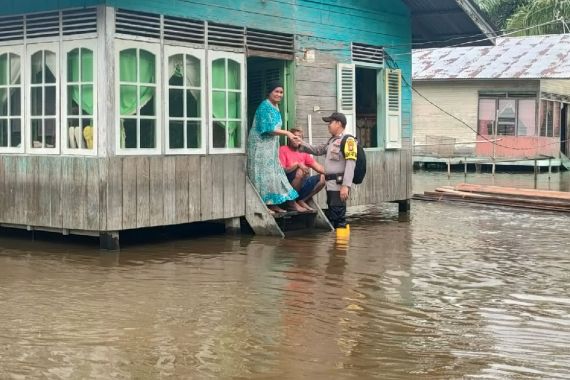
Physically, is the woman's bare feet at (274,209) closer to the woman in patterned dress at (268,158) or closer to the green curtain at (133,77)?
the woman in patterned dress at (268,158)

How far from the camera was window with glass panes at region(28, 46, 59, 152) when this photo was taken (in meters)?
10.7

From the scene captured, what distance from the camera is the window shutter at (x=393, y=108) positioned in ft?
49.4

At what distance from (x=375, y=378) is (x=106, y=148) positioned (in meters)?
5.75

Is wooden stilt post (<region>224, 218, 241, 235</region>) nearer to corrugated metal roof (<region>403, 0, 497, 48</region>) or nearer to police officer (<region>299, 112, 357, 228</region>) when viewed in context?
police officer (<region>299, 112, 357, 228</region>)

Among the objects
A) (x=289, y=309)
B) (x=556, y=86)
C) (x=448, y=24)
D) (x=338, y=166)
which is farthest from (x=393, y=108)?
(x=556, y=86)

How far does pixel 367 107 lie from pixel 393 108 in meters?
1.02

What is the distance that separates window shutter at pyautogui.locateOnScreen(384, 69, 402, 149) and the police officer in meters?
3.52

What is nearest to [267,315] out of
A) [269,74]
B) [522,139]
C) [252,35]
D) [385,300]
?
[385,300]

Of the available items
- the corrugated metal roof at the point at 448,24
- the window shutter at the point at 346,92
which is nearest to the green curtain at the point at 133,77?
the window shutter at the point at 346,92

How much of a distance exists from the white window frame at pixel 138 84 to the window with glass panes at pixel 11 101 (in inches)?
62.5

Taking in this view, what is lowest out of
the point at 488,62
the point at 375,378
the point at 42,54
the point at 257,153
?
the point at 375,378

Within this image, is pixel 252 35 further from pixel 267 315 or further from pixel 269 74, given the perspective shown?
pixel 267 315

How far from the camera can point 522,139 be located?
28.8 meters

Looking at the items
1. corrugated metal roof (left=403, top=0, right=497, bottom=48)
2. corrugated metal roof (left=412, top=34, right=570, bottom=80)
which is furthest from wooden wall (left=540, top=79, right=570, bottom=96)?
corrugated metal roof (left=403, top=0, right=497, bottom=48)
